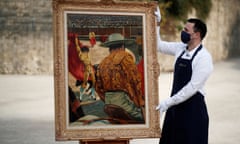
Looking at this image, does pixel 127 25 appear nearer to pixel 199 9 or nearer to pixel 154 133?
pixel 154 133

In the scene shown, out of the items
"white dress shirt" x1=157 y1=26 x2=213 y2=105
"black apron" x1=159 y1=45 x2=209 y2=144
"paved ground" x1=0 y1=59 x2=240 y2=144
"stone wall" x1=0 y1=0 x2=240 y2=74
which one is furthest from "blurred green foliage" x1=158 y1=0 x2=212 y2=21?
"white dress shirt" x1=157 y1=26 x2=213 y2=105

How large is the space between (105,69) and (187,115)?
0.73 metres

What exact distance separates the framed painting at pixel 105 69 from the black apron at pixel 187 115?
0.97ft

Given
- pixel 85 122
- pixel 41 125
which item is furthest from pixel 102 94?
pixel 41 125

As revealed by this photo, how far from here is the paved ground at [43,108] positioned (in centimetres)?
746

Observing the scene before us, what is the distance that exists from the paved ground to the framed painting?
3007mm

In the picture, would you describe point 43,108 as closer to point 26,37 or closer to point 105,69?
point 26,37

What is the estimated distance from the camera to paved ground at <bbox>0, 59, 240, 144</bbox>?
746 centimetres

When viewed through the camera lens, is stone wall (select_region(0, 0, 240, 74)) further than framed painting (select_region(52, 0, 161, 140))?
Yes

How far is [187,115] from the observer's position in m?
4.35

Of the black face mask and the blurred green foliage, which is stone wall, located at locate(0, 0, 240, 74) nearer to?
the blurred green foliage

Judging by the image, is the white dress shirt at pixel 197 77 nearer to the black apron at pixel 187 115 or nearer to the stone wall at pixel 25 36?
the black apron at pixel 187 115

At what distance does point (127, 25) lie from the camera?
4129mm

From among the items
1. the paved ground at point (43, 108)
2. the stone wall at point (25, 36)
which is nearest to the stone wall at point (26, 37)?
the stone wall at point (25, 36)
